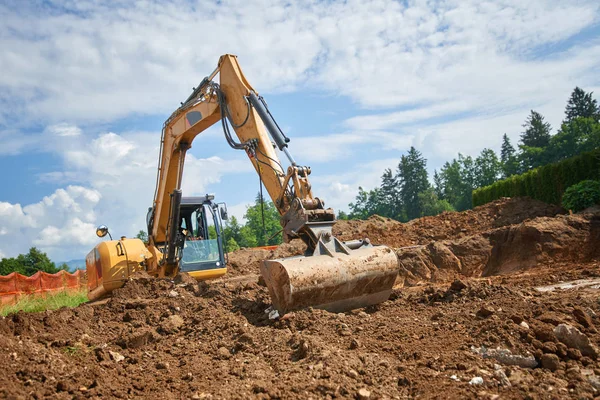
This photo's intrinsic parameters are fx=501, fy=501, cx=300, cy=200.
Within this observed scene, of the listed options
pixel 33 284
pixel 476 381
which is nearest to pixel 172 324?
pixel 476 381

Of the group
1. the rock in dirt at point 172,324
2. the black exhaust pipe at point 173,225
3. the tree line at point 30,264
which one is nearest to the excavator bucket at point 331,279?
the rock in dirt at point 172,324

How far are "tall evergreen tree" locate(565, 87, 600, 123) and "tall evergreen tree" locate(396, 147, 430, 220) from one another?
2068cm

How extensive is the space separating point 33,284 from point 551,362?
1825 cm

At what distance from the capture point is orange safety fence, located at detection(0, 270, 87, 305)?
16.9m

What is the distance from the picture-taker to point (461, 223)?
20.0 meters

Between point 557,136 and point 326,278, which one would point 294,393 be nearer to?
point 326,278

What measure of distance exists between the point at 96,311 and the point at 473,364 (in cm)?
556

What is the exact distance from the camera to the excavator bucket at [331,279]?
245 inches

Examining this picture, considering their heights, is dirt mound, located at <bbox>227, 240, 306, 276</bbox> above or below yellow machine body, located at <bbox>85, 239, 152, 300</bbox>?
below

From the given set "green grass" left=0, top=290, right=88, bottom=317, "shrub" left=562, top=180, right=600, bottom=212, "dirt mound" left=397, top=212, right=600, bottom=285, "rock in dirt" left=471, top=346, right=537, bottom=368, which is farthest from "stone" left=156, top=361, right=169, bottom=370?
"shrub" left=562, top=180, right=600, bottom=212

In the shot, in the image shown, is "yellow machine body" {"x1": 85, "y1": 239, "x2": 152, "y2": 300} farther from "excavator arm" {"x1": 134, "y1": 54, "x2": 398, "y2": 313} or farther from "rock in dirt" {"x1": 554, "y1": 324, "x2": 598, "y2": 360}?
"rock in dirt" {"x1": 554, "y1": 324, "x2": 598, "y2": 360}

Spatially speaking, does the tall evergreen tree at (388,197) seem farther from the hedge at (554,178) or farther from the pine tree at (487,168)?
the hedge at (554,178)

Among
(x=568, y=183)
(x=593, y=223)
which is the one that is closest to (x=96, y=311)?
(x=593, y=223)

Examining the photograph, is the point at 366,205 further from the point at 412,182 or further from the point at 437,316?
the point at 437,316
